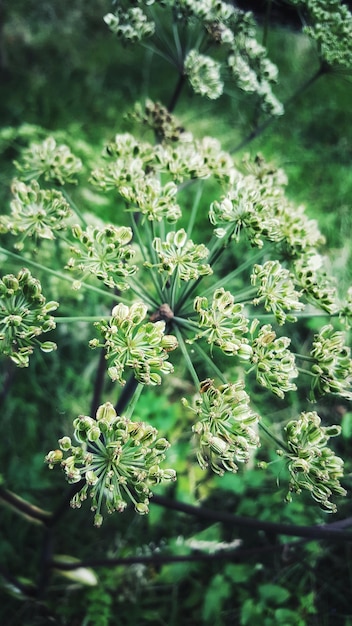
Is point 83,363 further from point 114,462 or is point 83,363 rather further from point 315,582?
point 114,462

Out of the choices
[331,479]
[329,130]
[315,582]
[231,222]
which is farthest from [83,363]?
[329,130]

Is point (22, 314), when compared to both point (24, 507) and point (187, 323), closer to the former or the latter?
point (187, 323)

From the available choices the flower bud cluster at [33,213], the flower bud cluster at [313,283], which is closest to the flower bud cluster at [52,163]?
the flower bud cluster at [33,213]

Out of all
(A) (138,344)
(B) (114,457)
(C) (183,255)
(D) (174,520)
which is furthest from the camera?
(D) (174,520)

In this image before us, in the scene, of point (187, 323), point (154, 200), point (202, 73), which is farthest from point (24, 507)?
point (202, 73)

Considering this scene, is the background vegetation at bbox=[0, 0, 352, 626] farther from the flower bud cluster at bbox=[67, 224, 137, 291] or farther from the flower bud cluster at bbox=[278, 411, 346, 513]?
the flower bud cluster at bbox=[67, 224, 137, 291]

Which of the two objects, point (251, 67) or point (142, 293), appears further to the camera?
point (251, 67)
